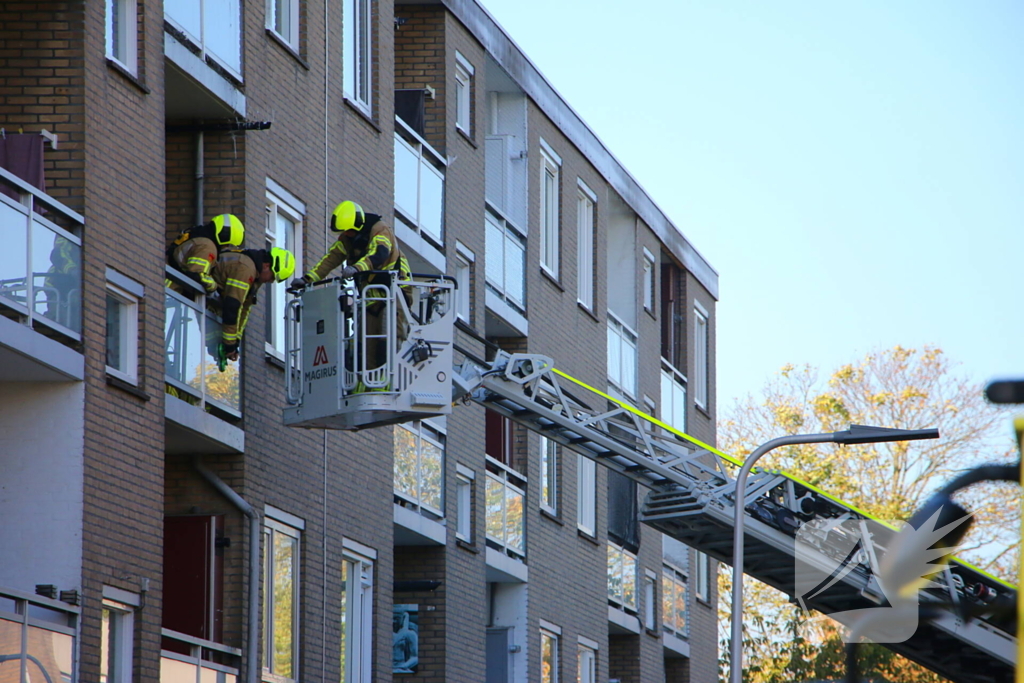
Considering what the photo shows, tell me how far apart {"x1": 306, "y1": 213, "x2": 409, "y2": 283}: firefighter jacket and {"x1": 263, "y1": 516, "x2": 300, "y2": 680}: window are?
8.51 feet

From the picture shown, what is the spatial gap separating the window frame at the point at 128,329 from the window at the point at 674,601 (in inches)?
761

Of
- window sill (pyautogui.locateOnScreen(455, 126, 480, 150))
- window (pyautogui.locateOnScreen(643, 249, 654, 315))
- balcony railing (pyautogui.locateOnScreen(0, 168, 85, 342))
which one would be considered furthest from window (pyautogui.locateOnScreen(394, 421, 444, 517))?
window (pyautogui.locateOnScreen(643, 249, 654, 315))

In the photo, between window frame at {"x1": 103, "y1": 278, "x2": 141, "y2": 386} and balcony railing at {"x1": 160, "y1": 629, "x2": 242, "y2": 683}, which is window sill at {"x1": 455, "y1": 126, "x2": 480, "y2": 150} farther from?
window frame at {"x1": 103, "y1": 278, "x2": 141, "y2": 386}

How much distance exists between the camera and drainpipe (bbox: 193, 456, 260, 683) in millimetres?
15023

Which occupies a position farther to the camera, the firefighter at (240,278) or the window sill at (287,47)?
the window sill at (287,47)

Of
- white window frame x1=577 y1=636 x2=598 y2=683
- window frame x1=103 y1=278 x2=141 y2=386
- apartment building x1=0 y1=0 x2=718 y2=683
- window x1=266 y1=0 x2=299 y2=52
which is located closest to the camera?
apartment building x1=0 y1=0 x2=718 y2=683

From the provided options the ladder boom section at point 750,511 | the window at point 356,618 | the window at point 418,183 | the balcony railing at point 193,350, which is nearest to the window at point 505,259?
the window at point 418,183

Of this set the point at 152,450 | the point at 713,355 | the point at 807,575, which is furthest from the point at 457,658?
the point at 713,355

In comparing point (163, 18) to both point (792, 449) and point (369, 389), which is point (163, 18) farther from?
point (792, 449)

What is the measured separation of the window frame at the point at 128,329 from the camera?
12773 mm

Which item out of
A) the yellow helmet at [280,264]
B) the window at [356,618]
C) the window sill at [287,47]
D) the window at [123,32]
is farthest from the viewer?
the window at [356,618]

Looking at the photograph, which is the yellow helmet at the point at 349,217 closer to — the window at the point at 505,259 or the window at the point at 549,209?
the window at the point at 505,259

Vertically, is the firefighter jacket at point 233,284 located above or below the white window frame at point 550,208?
below

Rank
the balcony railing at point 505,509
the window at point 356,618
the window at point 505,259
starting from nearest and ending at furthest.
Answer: the window at point 356,618, the balcony railing at point 505,509, the window at point 505,259
